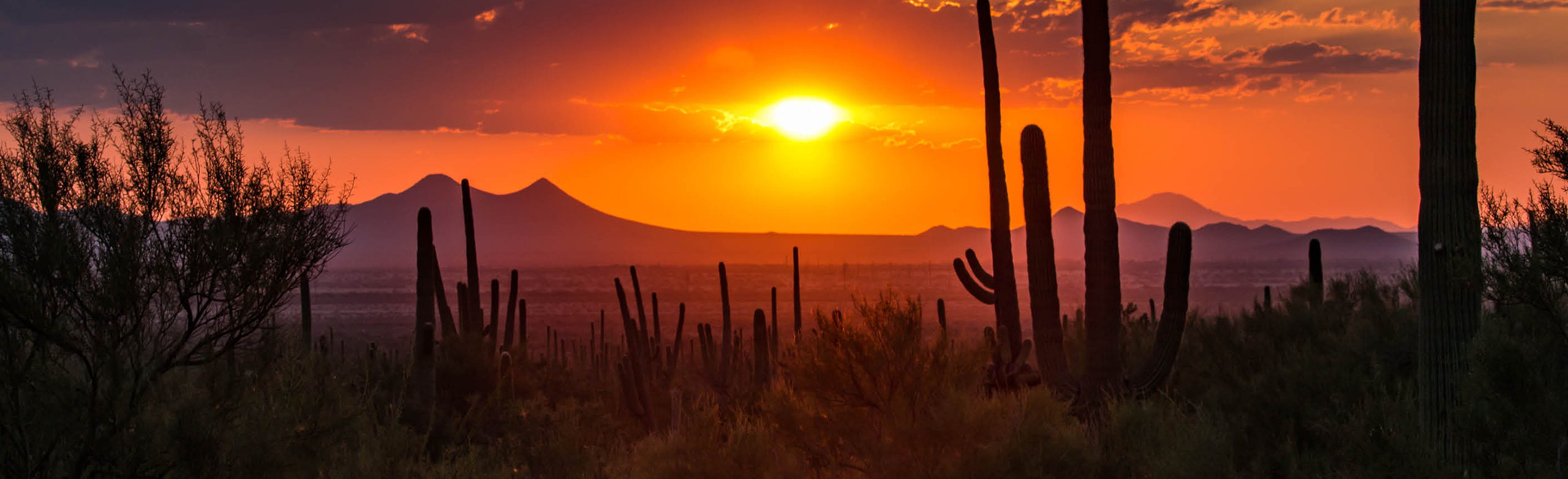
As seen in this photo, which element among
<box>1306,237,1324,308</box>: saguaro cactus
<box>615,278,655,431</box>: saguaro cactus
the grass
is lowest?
<box>615,278,655,431</box>: saguaro cactus

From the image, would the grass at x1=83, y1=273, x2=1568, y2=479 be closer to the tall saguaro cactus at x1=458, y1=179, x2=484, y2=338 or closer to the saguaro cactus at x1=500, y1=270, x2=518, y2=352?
the tall saguaro cactus at x1=458, y1=179, x2=484, y2=338

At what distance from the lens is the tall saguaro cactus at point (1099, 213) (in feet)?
44.1

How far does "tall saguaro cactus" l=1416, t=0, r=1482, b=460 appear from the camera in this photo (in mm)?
9453

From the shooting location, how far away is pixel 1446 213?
31.8 feet

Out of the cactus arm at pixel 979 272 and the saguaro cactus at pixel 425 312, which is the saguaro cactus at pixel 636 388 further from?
the cactus arm at pixel 979 272

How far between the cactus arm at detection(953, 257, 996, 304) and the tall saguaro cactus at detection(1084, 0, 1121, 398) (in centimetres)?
309

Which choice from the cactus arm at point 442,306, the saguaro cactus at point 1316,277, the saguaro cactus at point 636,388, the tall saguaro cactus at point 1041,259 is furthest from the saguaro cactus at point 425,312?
the saguaro cactus at point 1316,277

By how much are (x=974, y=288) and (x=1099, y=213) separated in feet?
15.2

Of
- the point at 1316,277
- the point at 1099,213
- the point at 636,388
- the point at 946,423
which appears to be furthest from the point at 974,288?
the point at 946,423

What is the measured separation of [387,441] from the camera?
1281 cm

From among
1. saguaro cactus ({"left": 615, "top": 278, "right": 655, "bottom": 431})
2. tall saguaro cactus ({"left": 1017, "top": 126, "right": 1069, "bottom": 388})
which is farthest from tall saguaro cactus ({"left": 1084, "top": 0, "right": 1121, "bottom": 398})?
saguaro cactus ({"left": 615, "top": 278, "right": 655, "bottom": 431})

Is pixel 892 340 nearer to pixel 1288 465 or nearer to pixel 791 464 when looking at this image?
pixel 791 464

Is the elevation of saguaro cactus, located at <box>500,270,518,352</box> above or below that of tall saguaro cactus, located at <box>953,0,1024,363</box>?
below

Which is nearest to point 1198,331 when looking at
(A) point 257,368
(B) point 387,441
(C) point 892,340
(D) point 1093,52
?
(D) point 1093,52
